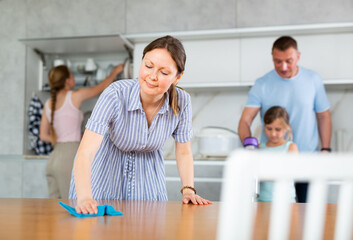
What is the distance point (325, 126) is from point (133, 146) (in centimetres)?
177

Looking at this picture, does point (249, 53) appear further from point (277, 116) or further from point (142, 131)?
point (142, 131)

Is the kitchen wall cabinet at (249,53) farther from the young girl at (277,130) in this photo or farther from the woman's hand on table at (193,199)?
the woman's hand on table at (193,199)

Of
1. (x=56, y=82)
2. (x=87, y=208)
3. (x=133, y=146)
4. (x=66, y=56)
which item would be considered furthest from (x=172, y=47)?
(x=66, y=56)

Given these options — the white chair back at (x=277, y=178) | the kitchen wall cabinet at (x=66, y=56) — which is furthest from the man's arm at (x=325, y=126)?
the white chair back at (x=277, y=178)

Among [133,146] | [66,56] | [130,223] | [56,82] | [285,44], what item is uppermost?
[66,56]

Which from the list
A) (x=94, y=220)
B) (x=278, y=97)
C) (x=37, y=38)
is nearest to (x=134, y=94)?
(x=94, y=220)

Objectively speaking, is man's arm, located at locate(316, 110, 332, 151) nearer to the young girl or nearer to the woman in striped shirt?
the young girl

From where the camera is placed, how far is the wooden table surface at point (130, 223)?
0.75m

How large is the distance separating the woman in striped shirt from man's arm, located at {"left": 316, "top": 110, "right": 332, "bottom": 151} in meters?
1.58

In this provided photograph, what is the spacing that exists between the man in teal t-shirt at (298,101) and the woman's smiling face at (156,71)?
61.7 inches

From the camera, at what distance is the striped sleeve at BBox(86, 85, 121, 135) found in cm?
121

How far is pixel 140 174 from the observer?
154cm

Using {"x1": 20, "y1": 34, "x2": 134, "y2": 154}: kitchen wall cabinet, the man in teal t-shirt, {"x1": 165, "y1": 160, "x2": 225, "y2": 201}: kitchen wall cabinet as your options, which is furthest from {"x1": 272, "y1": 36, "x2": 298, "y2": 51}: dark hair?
{"x1": 20, "y1": 34, "x2": 134, "y2": 154}: kitchen wall cabinet

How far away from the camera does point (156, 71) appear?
1.26 m
